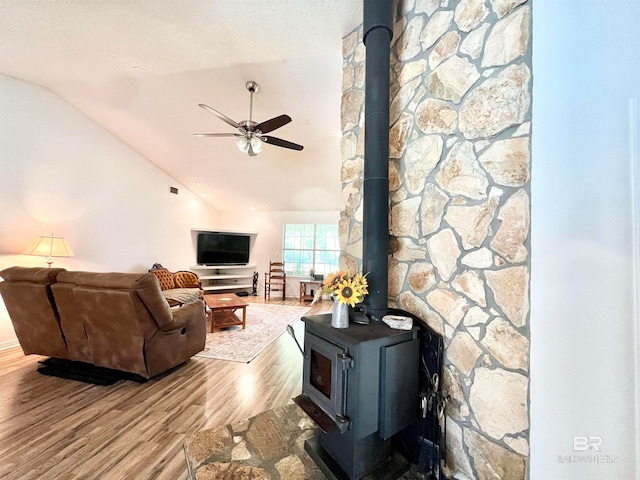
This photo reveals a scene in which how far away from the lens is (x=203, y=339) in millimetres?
3238

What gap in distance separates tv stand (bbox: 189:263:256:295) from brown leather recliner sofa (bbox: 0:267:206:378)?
391 centimetres

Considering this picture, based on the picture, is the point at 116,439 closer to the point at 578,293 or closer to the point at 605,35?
the point at 578,293

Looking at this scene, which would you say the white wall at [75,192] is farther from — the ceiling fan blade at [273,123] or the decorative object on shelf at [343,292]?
the decorative object on shelf at [343,292]

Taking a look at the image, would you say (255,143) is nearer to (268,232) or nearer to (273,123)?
(273,123)

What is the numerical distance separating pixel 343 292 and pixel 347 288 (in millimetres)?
31

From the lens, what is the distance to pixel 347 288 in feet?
4.67

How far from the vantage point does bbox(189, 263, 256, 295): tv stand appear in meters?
6.96

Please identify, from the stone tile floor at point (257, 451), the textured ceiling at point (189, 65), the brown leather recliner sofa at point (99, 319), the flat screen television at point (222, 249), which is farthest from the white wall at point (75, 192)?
the stone tile floor at point (257, 451)

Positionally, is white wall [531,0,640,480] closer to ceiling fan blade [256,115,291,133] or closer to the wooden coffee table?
ceiling fan blade [256,115,291,133]

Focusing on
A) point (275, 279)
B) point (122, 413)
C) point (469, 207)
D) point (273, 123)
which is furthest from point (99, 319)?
point (275, 279)

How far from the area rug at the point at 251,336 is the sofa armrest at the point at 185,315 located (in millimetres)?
568

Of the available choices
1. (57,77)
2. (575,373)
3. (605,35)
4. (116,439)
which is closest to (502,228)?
(575,373)

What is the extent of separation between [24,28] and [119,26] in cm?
100

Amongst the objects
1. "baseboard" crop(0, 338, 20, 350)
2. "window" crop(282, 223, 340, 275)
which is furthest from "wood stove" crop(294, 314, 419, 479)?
"window" crop(282, 223, 340, 275)
